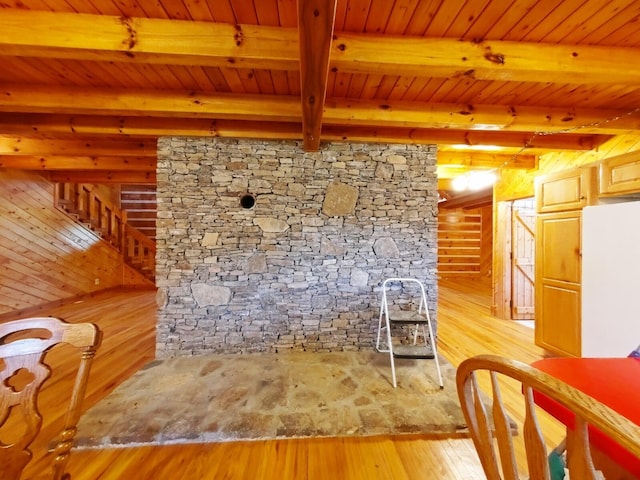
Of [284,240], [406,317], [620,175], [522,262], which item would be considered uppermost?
[620,175]

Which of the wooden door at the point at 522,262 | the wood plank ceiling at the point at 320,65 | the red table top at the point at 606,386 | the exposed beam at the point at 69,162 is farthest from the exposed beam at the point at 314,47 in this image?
the wooden door at the point at 522,262

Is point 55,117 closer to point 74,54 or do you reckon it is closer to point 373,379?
point 74,54

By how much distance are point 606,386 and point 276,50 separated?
198 cm

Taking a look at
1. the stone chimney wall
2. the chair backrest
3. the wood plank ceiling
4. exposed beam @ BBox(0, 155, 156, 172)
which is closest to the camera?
the chair backrest

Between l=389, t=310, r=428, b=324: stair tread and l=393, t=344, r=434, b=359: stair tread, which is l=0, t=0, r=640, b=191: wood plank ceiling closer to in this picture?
l=389, t=310, r=428, b=324: stair tread

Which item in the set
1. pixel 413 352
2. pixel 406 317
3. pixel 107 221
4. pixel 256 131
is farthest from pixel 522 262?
pixel 107 221

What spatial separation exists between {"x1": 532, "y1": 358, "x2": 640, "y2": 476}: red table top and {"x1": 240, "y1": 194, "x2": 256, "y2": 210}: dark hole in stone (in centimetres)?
253

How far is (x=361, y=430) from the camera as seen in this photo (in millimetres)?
1695

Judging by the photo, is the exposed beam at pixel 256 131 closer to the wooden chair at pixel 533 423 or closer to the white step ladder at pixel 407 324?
the white step ladder at pixel 407 324

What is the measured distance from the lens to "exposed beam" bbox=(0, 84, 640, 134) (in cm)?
199

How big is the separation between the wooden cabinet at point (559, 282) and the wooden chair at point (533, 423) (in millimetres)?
2728

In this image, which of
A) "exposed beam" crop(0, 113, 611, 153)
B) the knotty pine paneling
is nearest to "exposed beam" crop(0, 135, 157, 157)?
"exposed beam" crop(0, 113, 611, 153)

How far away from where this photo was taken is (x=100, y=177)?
15.4 ft

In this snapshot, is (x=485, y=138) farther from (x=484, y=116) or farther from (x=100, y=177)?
(x=100, y=177)
